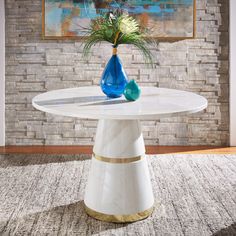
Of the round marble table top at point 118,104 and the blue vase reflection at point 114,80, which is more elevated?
the blue vase reflection at point 114,80

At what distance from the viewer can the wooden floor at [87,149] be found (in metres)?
3.96

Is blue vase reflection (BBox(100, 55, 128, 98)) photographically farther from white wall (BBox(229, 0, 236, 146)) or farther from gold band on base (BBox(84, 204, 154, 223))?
white wall (BBox(229, 0, 236, 146))

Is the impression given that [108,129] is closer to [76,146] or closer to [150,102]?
[150,102]

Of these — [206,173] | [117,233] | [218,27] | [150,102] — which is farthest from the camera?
[218,27]

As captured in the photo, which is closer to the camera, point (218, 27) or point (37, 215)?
point (37, 215)

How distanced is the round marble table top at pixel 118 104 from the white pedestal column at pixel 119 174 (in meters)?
0.12

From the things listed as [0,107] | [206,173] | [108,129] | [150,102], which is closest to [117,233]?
[108,129]

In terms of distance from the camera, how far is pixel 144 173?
2525 millimetres

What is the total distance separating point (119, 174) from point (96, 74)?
71.8 inches

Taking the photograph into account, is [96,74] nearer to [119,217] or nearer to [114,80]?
[114,80]

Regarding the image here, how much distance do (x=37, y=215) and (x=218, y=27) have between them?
2.37 meters

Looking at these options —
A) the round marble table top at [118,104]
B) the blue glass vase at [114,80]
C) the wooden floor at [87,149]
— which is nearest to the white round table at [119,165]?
the round marble table top at [118,104]

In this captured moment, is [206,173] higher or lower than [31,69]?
lower

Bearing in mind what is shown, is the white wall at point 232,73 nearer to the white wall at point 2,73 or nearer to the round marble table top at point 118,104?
the round marble table top at point 118,104
